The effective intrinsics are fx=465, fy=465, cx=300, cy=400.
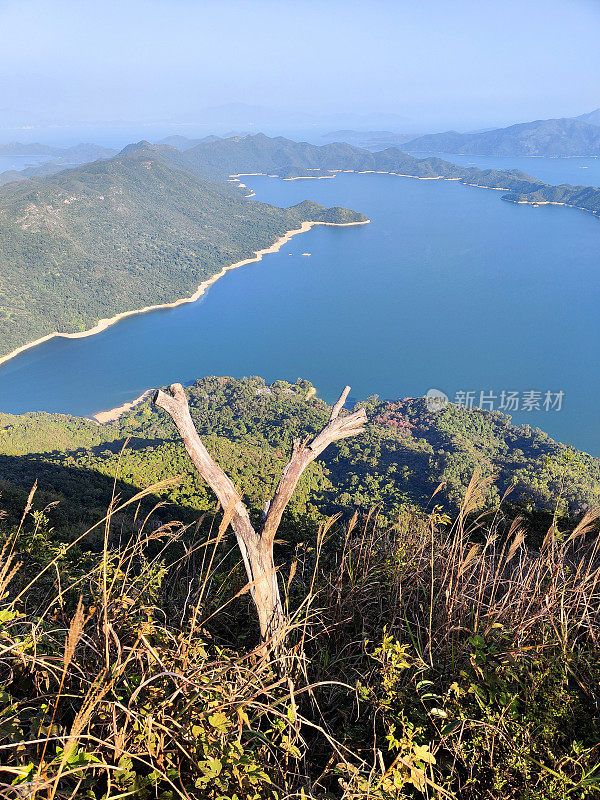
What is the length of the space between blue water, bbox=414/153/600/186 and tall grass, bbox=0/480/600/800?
491ft

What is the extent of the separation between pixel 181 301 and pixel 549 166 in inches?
5850

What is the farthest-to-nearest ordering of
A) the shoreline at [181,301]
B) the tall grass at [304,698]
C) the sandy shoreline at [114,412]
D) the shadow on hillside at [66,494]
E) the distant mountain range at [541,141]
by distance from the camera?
the distant mountain range at [541,141] → the shoreline at [181,301] → the sandy shoreline at [114,412] → the shadow on hillside at [66,494] → the tall grass at [304,698]

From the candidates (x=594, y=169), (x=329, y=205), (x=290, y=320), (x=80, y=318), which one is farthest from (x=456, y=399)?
(x=594, y=169)

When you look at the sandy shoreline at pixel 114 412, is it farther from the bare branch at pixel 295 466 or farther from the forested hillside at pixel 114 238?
the bare branch at pixel 295 466

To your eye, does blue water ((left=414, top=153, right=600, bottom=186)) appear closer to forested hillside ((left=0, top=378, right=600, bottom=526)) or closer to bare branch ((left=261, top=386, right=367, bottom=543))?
forested hillside ((left=0, top=378, right=600, bottom=526))

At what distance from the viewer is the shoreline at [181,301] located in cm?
5453

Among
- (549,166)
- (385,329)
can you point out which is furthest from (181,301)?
(549,166)

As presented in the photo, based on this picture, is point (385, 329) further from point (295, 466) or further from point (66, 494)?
point (295, 466)

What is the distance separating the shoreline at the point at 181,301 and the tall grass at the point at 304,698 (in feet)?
191

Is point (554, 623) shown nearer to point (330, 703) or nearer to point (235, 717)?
point (330, 703)

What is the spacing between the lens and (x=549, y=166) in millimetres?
157000

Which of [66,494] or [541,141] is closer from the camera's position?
[66,494]

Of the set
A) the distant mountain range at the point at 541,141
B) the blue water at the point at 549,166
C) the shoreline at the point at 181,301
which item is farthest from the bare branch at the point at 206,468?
the distant mountain range at the point at 541,141

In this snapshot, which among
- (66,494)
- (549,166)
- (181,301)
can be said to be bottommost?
(66,494)
